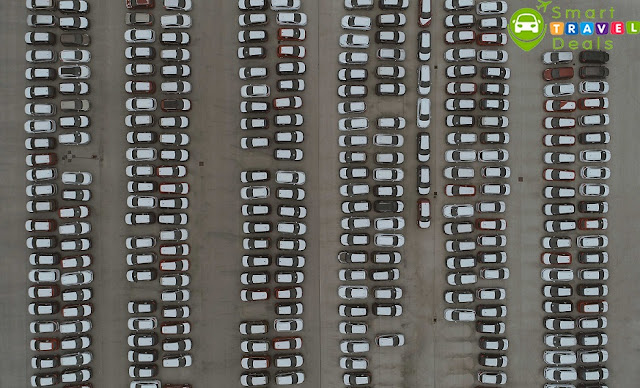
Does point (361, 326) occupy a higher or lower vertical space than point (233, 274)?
lower

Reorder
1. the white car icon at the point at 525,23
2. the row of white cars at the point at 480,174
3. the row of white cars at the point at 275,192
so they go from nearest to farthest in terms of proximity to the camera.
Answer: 1. the row of white cars at the point at 275,192
2. the row of white cars at the point at 480,174
3. the white car icon at the point at 525,23

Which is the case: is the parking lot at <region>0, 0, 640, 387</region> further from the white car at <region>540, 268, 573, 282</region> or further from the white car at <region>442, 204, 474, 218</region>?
the white car at <region>442, 204, 474, 218</region>

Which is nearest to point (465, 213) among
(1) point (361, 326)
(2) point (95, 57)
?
(1) point (361, 326)

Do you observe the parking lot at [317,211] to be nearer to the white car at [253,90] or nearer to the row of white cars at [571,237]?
the row of white cars at [571,237]

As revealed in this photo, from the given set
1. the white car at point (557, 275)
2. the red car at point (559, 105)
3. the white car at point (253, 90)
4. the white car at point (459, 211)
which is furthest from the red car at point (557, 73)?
the white car at point (253, 90)

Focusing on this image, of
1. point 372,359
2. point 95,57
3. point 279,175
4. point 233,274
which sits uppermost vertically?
point 95,57

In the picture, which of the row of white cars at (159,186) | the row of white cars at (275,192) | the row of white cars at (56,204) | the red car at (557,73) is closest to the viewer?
the row of white cars at (56,204)

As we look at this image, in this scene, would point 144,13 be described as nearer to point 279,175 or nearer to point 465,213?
point 279,175
